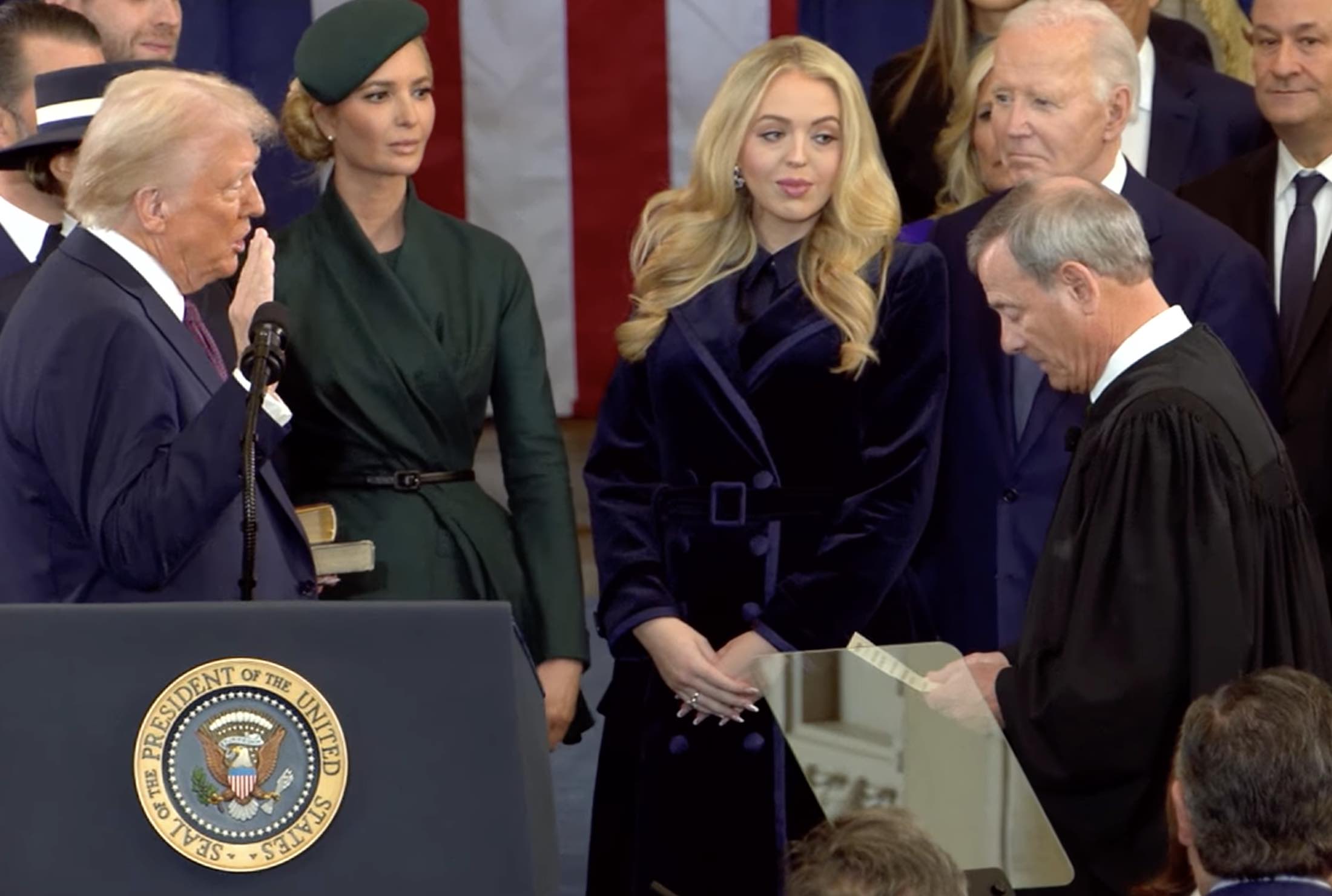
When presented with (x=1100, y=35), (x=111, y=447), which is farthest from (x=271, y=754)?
(x=1100, y=35)

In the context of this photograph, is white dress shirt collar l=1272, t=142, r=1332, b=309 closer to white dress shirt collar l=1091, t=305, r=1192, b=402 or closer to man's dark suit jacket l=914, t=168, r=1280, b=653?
man's dark suit jacket l=914, t=168, r=1280, b=653

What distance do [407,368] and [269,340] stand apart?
1.06 meters

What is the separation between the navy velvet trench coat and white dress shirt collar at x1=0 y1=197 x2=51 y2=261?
3.71 ft

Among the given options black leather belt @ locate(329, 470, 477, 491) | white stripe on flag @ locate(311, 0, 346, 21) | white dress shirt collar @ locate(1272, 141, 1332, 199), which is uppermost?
white stripe on flag @ locate(311, 0, 346, 21)

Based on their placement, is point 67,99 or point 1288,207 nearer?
point 67,99

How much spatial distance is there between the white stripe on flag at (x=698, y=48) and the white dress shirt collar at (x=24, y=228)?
87.7 inches

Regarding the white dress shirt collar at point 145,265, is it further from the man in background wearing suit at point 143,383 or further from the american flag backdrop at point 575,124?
the american flag backdrop at point 575,124

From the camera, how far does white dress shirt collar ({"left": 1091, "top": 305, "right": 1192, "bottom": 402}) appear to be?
2982mm

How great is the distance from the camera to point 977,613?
3.66 m

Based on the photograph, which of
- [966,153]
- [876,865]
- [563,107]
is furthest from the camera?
[563,107]

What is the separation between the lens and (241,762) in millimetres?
2105

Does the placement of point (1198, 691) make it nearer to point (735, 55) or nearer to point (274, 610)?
point (274, 610)

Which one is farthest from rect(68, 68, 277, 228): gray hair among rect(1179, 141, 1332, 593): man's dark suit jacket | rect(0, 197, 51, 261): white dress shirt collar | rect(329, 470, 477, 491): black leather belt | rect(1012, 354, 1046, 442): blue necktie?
rect(1179, 141, 1332, 593): man's dark suit jacket

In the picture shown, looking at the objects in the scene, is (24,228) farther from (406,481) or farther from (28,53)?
(406,481)
